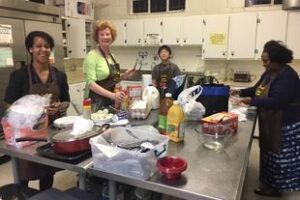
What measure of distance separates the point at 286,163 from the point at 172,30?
306 cm

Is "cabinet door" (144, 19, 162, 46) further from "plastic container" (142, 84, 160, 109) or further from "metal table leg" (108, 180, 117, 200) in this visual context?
"metal table leg" (108, 180, 117, 200)

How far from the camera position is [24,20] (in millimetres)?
3379

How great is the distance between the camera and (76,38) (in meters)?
4.64

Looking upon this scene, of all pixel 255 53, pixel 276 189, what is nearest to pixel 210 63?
pixel 255 53

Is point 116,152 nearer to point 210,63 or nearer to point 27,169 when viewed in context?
point 27,169

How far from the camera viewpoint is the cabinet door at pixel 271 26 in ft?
13.1

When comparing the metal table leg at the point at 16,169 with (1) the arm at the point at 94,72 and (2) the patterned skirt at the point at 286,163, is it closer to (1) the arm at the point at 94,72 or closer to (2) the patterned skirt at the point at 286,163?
Result: (1) the arm at the point at 94,72

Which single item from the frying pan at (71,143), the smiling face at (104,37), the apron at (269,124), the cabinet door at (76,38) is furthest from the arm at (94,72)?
the cabinet door at (76,38)

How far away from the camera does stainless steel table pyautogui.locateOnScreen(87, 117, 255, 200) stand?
3.27 feet

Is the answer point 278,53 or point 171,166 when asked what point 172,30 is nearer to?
point 278,53

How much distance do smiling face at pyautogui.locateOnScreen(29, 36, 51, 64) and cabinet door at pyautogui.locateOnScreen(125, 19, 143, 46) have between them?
3.12 metres

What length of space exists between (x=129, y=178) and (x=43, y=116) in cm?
69

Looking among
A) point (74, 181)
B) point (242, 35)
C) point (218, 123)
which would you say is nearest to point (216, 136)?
point (218, 123)

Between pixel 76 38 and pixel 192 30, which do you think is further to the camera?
pixel 76 38
